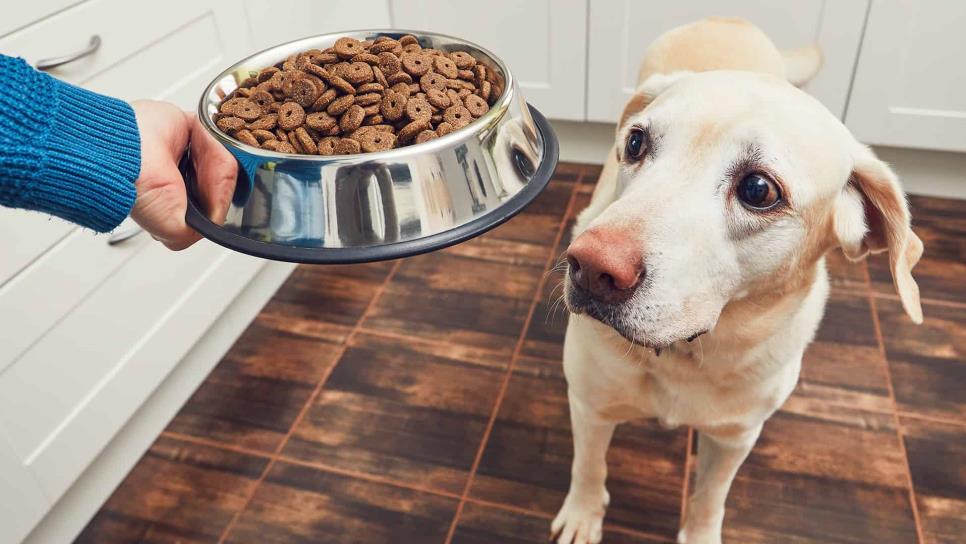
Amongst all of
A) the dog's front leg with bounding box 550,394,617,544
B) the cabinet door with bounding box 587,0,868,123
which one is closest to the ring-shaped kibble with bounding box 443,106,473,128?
the dog's front leg with bounding box 550,394,617,544

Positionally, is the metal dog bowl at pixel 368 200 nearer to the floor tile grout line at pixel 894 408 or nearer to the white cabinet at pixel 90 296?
the white cabinet at pixel 90 296

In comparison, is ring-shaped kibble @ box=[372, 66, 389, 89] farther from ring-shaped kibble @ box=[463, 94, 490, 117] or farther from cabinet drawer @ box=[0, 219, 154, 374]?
cabinet drawer @ box=[0, 219, 154, 374]

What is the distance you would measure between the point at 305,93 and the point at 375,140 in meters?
0.14

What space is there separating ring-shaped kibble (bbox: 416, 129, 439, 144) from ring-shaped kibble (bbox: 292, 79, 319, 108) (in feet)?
0.54

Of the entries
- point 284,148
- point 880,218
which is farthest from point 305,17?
point 880,218

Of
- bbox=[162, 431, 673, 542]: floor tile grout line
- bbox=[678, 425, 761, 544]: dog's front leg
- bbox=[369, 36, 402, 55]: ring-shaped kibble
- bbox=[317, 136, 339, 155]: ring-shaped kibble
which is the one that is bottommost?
bbox=[162, 431, 673, 542]: floor tile grout line

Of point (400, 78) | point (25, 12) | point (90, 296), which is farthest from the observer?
point (90, 296)

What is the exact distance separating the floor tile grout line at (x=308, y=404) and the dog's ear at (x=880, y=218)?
53.1 inches

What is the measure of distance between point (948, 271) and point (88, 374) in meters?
2.37

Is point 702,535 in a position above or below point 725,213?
below

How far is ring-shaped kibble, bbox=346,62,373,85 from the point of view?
1080 millimetres

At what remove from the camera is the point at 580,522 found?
1.59 meters

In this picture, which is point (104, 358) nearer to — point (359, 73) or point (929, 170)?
point (359, 73)

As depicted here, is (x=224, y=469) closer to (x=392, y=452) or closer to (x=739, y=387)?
(x=392, y=452)
